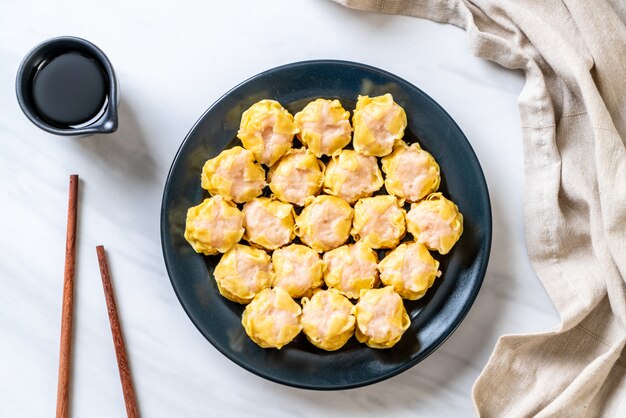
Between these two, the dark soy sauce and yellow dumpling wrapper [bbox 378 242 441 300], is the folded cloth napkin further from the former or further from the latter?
the dark soy sauce

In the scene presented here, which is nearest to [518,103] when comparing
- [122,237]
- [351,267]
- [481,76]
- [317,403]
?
[481,76]

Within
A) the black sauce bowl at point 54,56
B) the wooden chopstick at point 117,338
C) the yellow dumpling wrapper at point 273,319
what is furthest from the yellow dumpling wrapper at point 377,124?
the wooden chopstick at point 117,338

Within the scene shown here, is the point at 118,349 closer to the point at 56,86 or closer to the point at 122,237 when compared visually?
the point at 122,237

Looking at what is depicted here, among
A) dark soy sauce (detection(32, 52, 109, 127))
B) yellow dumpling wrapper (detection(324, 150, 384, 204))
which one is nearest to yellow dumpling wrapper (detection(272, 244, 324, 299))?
yellow dumpling wrapper (detection(324, 150, 384, 204))

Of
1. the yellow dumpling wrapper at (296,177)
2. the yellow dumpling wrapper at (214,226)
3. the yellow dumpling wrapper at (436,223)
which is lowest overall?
the yellow dumpling wrapper at (436,223)

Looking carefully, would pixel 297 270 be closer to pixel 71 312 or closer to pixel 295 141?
pixel 295 141

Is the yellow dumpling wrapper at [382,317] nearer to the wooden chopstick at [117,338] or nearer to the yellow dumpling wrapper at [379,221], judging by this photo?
the yellow dumpling wrapper at [379,221]
